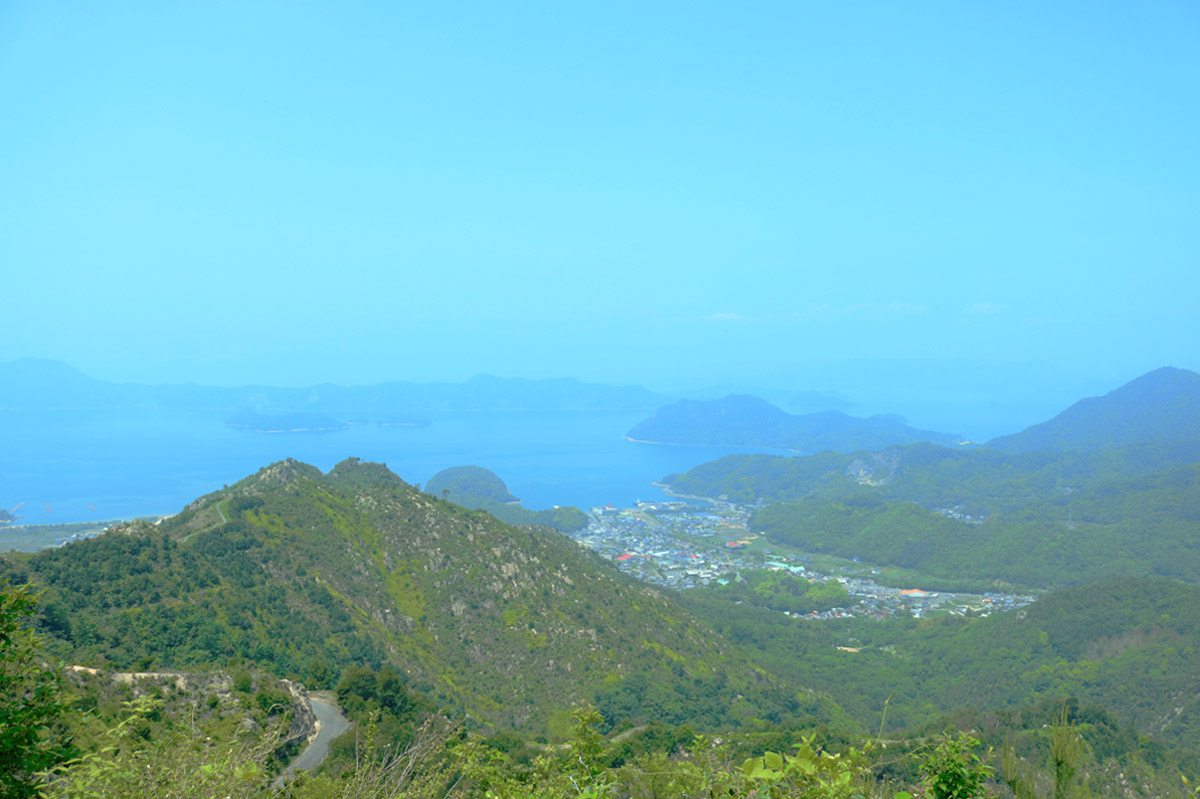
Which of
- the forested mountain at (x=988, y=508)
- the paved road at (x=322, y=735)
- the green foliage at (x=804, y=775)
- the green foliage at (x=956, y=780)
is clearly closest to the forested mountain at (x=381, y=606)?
the paved road at (x=322, y=735)

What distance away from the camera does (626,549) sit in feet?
386

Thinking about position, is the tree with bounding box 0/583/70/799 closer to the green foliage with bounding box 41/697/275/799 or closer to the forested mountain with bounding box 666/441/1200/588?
the green foliage with bounding box 41/697/275/799

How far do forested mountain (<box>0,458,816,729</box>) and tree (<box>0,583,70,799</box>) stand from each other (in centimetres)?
2275

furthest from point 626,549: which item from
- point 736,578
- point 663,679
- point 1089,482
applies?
point 1089,482

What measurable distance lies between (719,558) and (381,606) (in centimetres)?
7891

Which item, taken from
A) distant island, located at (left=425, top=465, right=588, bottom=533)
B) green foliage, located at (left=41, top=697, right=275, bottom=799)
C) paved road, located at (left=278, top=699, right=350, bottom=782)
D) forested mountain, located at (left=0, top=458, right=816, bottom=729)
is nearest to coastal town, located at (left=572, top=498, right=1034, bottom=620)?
distant island, located at (left=425, top=465, right=588, bottom=533)

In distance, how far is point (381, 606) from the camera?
4581 centimetres

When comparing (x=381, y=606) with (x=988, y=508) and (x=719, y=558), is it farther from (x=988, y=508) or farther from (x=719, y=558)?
(x=988, y=508)

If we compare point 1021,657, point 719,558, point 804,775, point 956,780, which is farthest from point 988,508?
point 804,775

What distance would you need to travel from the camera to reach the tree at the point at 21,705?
5.71 m

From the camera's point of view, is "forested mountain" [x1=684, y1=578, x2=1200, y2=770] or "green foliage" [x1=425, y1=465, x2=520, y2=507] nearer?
"forested mountain" [x1=684, y1=578, x2=1200, y2=770]

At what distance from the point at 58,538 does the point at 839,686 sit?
98.9m

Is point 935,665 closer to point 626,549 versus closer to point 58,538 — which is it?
point 626,549

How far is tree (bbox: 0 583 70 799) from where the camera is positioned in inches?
225
